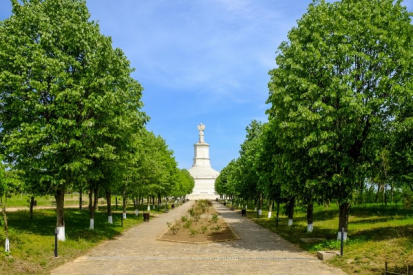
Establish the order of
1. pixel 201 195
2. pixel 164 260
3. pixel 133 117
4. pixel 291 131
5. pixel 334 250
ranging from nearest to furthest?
pixel 164 260 → pixel 334 250 → pixel 291 131 → pixel 133 117 → pixel 201 195

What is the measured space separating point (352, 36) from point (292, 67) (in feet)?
10.5

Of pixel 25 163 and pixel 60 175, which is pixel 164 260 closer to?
pixel 60 175

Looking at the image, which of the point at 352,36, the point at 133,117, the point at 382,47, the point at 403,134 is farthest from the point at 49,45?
the point at 403,134

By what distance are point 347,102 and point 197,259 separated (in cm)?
940

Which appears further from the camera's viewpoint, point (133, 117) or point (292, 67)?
point (133, 117)

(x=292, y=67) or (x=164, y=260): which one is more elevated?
(x=292, y=67)

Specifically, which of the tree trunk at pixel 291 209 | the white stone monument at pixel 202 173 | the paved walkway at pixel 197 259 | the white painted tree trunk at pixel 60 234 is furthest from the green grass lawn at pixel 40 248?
the white stone monument at pixel 202 173

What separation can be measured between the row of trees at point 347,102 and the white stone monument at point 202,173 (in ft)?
355

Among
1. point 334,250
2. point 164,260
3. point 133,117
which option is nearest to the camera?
point 164,260

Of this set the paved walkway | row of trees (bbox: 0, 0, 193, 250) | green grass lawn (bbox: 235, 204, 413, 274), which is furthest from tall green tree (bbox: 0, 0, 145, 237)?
green grass lawn (bbox: 235, 204, 413, 274)

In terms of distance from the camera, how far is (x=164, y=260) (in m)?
15.2

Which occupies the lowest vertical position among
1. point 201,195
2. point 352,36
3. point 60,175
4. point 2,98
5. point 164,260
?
point 201,195

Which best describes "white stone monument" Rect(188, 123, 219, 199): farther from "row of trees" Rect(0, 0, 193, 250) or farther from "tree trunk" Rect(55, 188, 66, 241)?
"row of trees" Rect(0, 0, 193, 250)

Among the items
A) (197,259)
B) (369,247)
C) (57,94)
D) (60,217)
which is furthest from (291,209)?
(57,94)
